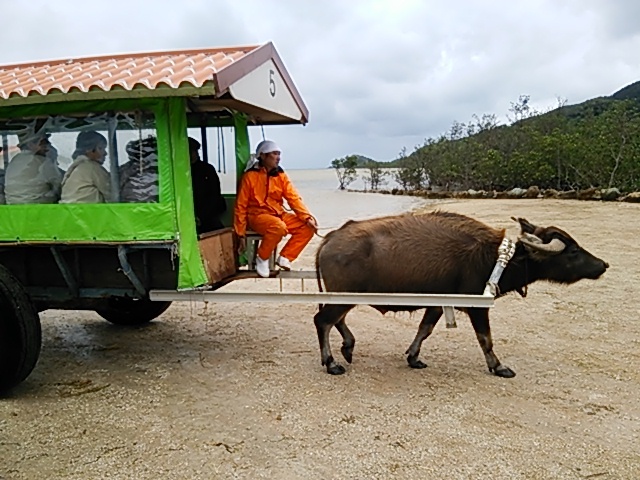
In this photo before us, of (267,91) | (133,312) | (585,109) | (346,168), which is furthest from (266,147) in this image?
(346,168)

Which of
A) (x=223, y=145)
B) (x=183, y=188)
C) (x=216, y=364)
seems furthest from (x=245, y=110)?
(x=216, y=364)

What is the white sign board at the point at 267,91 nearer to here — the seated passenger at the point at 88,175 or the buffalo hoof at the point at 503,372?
the seated passenger at the point at 88,175

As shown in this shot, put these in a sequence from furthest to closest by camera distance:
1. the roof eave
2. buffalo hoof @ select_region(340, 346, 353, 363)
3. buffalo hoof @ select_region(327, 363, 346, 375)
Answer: buffalo hoof @ select_region(340, 346, 353, 363) < buffalo hoof @ select_region(327, 363, 346, 375) < the roof eave

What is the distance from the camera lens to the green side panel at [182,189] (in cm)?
389

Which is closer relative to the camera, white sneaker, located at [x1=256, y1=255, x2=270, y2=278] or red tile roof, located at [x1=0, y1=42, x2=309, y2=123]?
red tile roof, located at [x1=0, y1=42, x2=309, y2=123]

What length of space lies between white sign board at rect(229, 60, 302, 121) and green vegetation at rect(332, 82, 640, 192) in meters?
17.6

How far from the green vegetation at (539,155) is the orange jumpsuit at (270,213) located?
17.8m

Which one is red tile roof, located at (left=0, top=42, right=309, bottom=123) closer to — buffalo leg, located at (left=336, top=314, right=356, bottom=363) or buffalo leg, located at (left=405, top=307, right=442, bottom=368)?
buffalo leg, located at (left=336, top=314, right=356, bottom=363)

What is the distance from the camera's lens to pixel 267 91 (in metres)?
4.45

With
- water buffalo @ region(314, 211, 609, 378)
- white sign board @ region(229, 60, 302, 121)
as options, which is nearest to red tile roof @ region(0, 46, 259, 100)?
white sign board @ region(229, 60, 302, 121)

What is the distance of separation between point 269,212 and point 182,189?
3.03 ft

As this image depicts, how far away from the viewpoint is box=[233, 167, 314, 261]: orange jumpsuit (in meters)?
4.60

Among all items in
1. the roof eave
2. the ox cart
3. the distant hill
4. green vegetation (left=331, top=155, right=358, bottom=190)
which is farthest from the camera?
green vegetation (left=331, top=155, right=358, bottom=190)

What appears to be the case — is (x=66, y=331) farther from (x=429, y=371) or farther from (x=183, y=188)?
(x=429, y=371)
